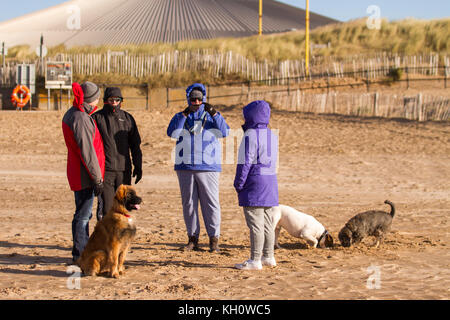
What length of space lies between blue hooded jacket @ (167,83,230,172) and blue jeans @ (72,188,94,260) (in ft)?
4.37

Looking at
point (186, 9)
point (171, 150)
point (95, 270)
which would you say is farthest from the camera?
point (186, 9)

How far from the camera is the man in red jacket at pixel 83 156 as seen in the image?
22.0 feet

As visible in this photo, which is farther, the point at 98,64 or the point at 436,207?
the point at 98,64

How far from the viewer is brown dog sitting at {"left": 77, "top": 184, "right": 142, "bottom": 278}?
6.50 meters

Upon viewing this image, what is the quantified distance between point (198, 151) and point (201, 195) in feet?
1.72

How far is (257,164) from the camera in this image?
691cm

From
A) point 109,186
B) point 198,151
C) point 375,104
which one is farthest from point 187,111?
point 375,104

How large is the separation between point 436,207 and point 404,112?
11.6m

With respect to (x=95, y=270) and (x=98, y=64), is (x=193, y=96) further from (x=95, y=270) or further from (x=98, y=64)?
(x=98, y=64)

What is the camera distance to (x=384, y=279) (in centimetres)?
671

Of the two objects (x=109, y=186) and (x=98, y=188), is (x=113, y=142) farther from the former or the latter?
(x=98, y=188)

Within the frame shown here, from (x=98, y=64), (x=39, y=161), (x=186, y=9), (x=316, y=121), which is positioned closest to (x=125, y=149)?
(x=39, y=161)

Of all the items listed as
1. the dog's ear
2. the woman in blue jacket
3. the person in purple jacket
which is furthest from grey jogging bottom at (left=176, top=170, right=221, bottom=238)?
the dog's ear

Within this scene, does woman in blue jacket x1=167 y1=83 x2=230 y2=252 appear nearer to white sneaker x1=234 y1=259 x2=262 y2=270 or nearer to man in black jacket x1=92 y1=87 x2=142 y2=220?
man in black jacket x1=92 y1=87 x2=142 y2=220
